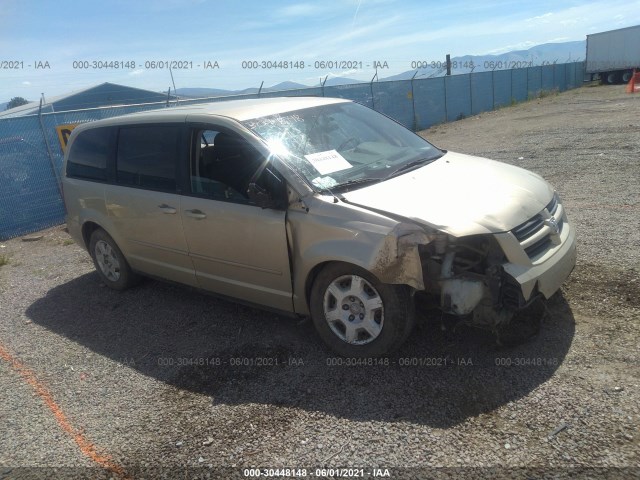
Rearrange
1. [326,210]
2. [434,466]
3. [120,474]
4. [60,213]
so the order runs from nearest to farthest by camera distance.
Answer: [434,466] < [120,474] < [326,210] < [60,213]

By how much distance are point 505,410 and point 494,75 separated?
26.1 metres

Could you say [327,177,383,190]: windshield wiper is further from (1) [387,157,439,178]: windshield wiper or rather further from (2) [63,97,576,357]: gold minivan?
(1) [387,157,439,178]: windshield wiper

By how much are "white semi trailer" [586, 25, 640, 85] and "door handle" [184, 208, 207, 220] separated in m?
40.2

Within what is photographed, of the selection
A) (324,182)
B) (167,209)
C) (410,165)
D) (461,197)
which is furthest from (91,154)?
(461,197)

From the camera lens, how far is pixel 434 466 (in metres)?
2.55

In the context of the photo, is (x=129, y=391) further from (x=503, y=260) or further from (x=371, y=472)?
(x=503, y=260)

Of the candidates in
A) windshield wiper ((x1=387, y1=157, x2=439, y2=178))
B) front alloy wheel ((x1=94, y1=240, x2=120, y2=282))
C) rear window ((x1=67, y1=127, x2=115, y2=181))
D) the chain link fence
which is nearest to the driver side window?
windshield wiper ((x1=387, y1=157, x2=439, y2=178))

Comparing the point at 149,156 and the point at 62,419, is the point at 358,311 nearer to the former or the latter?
the point at 62,419

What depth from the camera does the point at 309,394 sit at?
3.28 meters

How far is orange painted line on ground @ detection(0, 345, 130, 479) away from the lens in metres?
2.88

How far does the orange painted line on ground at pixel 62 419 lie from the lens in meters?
2.88

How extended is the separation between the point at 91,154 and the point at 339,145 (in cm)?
279

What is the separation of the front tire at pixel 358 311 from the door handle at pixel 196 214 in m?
1.16

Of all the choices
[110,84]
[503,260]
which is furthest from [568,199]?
[110,84]
